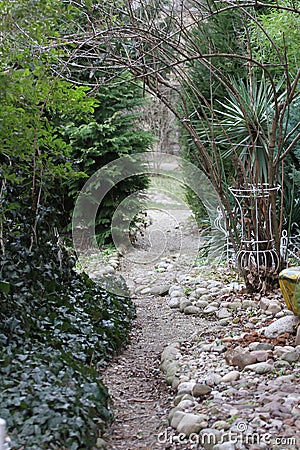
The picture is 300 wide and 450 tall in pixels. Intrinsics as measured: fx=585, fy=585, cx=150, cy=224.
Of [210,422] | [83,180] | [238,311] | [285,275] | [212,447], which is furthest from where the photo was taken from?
[83,180]

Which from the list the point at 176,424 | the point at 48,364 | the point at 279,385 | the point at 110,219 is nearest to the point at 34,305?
the point at 48,364

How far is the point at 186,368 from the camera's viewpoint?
3303mm

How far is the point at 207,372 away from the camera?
317 centimetres

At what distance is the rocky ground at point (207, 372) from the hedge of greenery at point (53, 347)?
0.16 meters

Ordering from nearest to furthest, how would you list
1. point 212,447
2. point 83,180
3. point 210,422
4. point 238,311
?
point 212,447
point 210,422
point 238,311
point 83,180

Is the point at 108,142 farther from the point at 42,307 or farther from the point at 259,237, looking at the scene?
the point at 42,307

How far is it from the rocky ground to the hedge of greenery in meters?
0.16

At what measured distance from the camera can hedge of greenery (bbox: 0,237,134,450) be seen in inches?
88.4

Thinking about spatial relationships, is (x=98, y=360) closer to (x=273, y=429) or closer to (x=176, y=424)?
(x=176, y=424)

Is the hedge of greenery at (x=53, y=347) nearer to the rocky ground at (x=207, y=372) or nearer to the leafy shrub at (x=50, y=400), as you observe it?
the leafy shrub at (x=50, y=400)

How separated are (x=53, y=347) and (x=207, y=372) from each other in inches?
33.0

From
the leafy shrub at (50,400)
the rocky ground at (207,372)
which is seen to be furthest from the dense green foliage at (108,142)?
the leafy shrub at (50,400)

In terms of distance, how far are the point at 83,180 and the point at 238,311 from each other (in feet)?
11.3

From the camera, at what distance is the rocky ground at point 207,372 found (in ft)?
7.95
